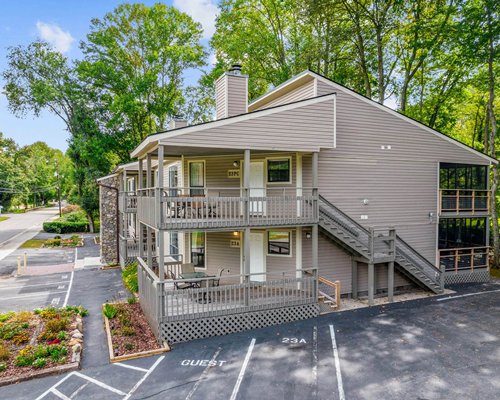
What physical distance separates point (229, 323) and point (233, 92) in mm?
9920

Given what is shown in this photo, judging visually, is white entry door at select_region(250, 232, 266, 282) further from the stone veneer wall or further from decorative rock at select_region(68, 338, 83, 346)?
the stone veneer wall

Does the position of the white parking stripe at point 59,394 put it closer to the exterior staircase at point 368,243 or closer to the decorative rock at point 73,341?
the decorative rock at point 73,341

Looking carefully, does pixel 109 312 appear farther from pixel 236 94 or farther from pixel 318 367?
pixel 236 94

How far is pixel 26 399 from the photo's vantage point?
23.4 feet

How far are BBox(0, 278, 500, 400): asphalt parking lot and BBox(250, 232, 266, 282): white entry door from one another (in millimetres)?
3206

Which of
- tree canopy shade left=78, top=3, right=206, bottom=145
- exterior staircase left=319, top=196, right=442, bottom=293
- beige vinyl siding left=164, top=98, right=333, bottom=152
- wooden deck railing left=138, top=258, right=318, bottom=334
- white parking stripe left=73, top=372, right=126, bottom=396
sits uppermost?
tree canopy shade left=78, top=3, right=206, bottom=145

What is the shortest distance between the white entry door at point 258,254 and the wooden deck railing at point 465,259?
31.6ft

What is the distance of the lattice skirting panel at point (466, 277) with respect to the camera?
1648 cm

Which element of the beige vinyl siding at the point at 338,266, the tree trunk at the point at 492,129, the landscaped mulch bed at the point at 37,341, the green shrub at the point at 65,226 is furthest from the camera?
the green shrub at the point at 65,226

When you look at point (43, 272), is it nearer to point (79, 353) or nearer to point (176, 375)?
point (79, 353)

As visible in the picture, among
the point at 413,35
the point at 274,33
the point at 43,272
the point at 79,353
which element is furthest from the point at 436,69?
the point at 43,272

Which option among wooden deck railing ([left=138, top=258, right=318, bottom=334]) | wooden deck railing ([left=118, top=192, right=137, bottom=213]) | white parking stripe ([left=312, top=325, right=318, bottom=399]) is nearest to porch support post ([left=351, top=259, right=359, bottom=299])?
wooden deck railing ([left=138, top=258, right=318, bottom=334])

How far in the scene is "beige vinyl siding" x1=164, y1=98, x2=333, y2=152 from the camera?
33.7 feet

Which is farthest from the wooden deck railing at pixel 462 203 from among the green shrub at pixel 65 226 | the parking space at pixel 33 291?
the green shrub at pixel 65 226
